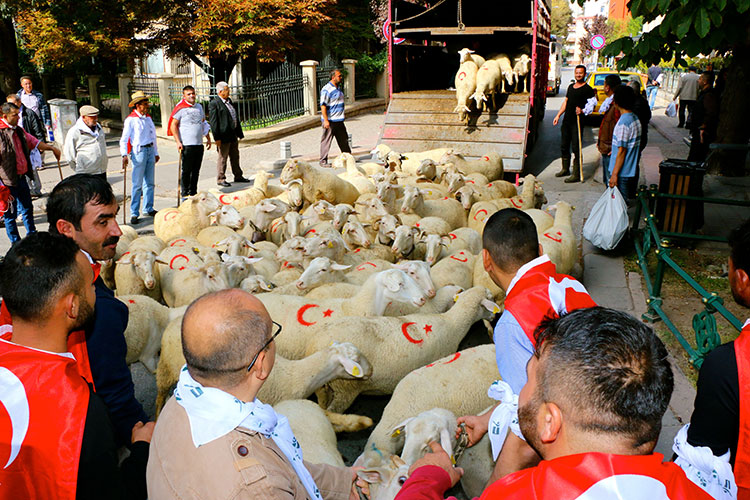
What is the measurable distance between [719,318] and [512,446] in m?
4.84

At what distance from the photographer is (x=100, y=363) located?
2732 mm

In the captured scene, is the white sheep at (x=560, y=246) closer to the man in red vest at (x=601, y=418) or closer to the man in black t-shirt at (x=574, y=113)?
the man in red vest at (x=601, y=418)

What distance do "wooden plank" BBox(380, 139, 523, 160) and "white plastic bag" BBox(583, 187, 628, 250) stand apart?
144 inches

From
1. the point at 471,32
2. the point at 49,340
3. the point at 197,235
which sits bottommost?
the point at 197,235

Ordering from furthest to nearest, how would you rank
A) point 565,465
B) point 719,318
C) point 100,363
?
point 719,318 < point 100,363 < point 565,465

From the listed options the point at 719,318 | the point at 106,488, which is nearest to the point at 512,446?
the point at 106,488

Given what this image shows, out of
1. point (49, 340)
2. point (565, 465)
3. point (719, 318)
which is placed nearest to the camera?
point (565, 465)

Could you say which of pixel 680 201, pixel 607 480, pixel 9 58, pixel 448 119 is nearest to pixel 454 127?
pixel 448 119

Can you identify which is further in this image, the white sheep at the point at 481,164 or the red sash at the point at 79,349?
the white sheep at the point at 481,164

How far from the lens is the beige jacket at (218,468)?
1.68 m

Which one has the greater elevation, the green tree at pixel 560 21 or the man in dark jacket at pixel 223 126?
the green tree at pixel 560 21

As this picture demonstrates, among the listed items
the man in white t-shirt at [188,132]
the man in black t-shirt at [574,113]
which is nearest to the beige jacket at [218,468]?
the man in white t-shirt at [188,132]

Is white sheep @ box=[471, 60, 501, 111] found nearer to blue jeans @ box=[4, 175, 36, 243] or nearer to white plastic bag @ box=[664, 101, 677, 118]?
blue jeans @ box=[4, 175, 36, 243]

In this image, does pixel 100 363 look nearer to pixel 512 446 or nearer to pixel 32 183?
pixel 512 446
